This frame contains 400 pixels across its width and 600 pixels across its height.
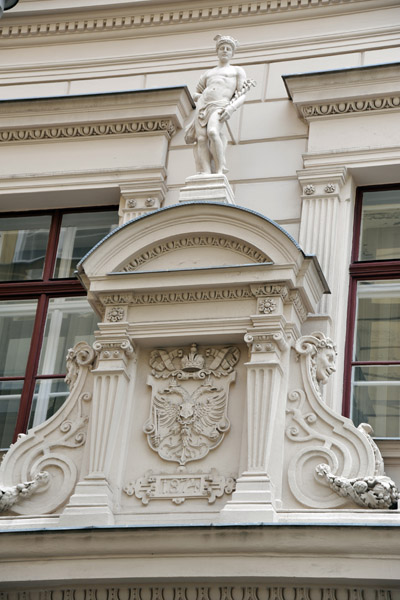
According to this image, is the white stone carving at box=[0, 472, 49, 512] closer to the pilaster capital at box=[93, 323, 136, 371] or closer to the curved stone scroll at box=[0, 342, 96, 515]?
the curved stone scroll at box=[0, 342, 96, 515]

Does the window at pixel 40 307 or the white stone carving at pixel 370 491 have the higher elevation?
the window at pixel 40 307

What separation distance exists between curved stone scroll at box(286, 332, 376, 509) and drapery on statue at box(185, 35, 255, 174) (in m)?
1.78

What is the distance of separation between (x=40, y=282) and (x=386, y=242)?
286cm

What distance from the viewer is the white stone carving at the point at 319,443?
10320 mm

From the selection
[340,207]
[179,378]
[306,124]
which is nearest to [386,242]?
[340,207]

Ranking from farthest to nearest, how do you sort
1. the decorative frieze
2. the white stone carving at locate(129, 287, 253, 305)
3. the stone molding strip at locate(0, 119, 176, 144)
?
1. the stone molding strip at locate(0, 119, 176, 144)
2. the decorative frieze
3. the white stone carving at locate(129, 287, 253, 305)

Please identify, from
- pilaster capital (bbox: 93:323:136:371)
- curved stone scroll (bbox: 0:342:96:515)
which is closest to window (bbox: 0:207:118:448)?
curved stone scroll (bbox: 0:342:96:515)

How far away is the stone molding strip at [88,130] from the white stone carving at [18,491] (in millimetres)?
3385

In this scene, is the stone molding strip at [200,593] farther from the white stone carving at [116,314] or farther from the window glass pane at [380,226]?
the window glass pane at [380,226]

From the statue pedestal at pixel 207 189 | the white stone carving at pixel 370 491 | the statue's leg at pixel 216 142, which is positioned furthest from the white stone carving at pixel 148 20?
the white stone carving at pixel 370 491

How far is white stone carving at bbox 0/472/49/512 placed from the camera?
1072 cm

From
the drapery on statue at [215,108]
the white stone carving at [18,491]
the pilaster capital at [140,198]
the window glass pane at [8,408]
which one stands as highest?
the drapery on statue at [215,108]

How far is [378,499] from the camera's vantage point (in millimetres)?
10031

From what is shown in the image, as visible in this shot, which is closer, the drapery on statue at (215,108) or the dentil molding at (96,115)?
the drapery on statue at (215,108)
